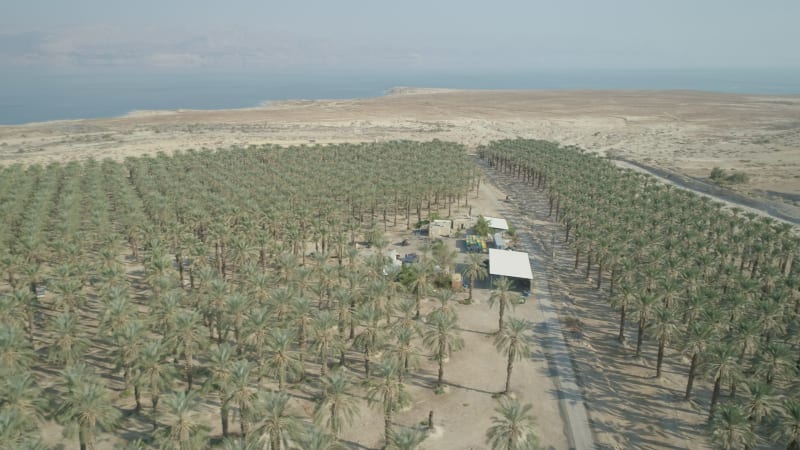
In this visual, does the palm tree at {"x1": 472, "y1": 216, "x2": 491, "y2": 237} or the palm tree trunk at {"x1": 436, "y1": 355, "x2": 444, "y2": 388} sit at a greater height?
the palm tree at {"x1": 472, "y1": 216, "x2": 491, "y2": 237}

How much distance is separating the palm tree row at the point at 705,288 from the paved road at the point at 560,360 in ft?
22.0

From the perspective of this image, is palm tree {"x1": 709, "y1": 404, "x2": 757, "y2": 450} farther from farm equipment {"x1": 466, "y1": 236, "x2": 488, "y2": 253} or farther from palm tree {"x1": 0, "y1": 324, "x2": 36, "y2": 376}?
palm tree {"x1": 0, "y1": 324, "x2": 36, "y2": 376}

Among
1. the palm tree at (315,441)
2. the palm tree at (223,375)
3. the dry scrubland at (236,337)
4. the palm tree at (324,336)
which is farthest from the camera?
the palm tree at (324,336)

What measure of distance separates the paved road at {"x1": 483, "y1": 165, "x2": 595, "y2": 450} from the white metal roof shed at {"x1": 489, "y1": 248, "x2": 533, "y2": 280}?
292cm

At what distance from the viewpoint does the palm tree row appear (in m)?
39.6

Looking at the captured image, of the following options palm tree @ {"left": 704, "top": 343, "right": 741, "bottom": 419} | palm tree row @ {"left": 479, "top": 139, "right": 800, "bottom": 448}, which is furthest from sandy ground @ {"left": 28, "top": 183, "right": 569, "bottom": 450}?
palm tree @ {"left": 704, "top": 343, "right": 741, "bottom": 419}

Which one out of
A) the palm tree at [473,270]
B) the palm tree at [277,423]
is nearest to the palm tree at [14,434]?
the palm tree at [277,423]

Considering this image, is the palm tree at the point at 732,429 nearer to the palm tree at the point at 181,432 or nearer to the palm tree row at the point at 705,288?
the palm tree row at the point at 705,288

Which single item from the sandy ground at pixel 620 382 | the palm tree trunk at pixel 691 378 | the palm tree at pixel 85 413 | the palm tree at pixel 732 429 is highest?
the palm tree at pixel 85 413

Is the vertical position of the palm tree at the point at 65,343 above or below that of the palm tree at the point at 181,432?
above

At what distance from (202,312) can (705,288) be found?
176 ft

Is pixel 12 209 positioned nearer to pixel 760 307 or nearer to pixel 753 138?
pixel 760 307

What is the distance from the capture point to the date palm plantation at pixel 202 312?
34.9 m

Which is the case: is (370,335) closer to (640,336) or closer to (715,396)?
(640,336)
